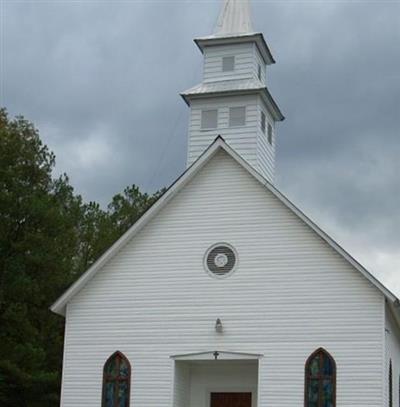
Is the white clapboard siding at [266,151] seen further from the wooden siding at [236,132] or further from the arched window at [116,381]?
the arched window at [116,381]

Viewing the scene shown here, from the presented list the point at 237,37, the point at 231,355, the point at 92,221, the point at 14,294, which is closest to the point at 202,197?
the point at 231,355

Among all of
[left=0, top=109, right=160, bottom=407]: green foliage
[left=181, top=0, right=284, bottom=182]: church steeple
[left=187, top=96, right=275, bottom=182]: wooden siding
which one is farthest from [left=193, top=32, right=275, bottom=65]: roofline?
[left=0, top=109, right=160, bottom=407]: green foliage

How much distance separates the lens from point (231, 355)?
2312 cm

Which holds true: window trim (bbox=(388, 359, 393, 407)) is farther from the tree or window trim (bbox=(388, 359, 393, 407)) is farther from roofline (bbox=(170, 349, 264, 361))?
the tree

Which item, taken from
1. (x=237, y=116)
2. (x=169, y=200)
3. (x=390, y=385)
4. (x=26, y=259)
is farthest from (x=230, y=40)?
(x=390, y=385)

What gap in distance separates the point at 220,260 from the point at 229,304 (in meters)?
1.17

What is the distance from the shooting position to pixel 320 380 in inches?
877

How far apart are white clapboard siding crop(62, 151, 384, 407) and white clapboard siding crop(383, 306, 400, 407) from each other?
0.80 metres

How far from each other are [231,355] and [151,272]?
124 inches

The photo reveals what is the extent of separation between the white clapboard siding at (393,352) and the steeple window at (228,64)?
34.0 ft

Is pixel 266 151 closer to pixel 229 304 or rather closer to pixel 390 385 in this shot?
pixel 229 304

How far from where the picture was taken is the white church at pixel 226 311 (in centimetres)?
2238

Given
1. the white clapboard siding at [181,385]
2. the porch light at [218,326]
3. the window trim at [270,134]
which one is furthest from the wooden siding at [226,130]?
the white clapboard siding at [181,385]

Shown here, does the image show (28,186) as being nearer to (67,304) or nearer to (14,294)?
(14,294)
